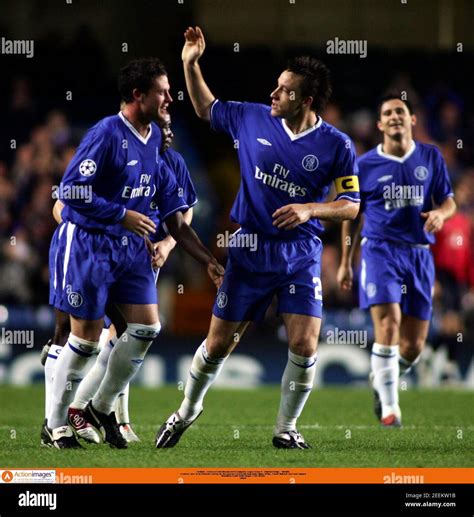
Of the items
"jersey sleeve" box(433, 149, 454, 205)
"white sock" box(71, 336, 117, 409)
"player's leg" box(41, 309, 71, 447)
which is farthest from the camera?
"jersey sleeve" box(433, 149, 454, 205)

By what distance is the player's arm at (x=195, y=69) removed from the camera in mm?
7500

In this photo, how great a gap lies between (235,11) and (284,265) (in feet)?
37.3

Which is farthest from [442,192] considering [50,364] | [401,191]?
[50,364]

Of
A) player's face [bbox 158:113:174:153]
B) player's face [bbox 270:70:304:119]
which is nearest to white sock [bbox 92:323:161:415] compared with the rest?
player's face [bbox 158:113:174:153]

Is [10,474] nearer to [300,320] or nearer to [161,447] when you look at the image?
[161,447]

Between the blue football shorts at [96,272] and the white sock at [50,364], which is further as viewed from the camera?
the white sock at [50,364]

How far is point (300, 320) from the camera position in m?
7.54

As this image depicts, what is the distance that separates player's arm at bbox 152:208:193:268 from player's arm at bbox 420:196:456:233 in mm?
2080

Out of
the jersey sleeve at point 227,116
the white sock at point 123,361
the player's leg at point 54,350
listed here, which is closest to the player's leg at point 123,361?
the white sock at point 123,361

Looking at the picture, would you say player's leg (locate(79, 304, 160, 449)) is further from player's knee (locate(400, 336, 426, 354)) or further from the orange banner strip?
player's knee (locate(400, 336, 426, 354))

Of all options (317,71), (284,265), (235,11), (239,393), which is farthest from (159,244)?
(235,11)

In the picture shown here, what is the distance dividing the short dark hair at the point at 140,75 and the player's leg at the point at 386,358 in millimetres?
3294

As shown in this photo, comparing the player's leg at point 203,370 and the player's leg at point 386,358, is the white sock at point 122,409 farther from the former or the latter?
the player's leg at point 386,358

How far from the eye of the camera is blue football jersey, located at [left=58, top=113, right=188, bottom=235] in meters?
7.07
